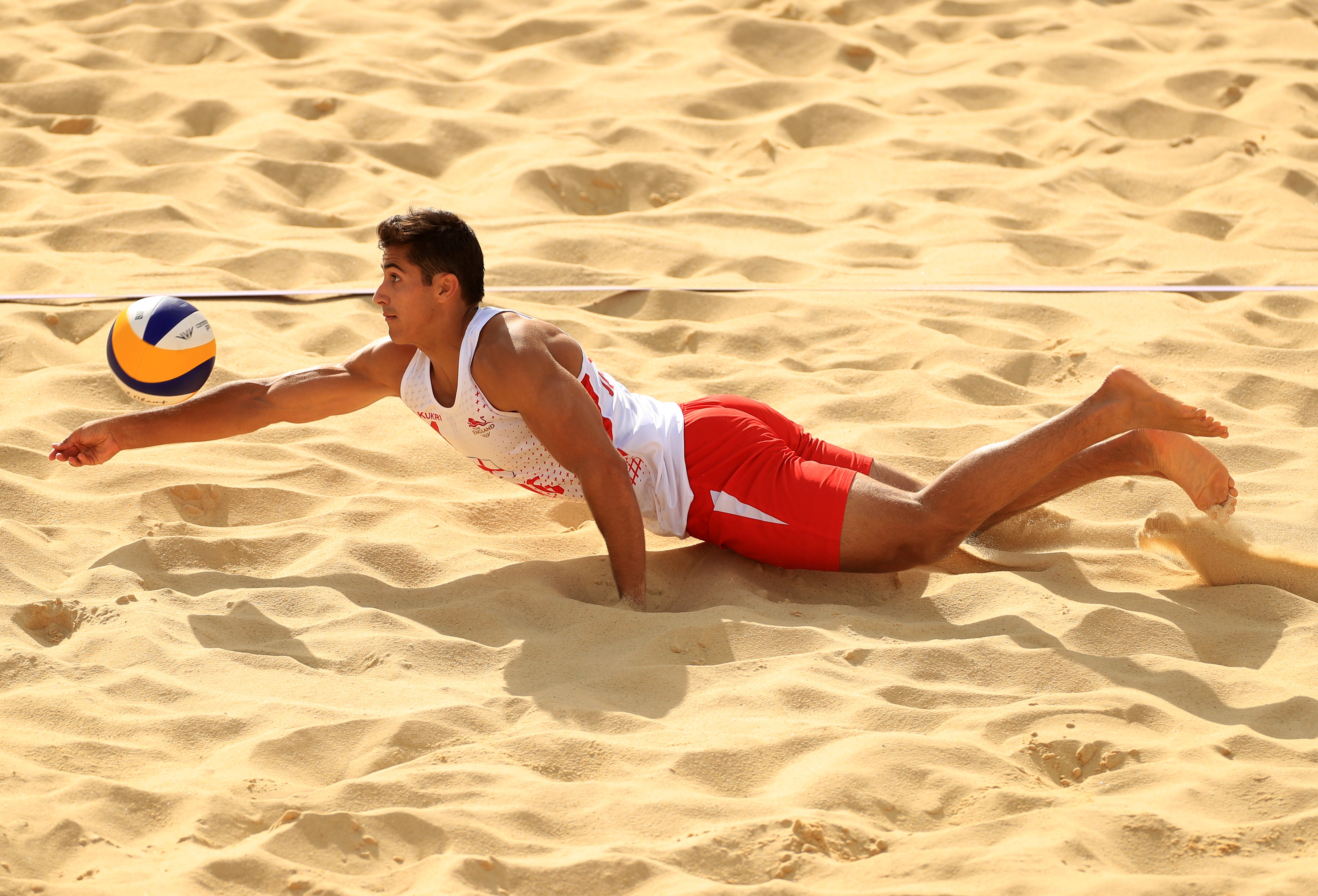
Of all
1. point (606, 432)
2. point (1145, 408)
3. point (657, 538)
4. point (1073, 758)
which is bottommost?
point (657, 538)

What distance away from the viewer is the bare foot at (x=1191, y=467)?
3.20 m

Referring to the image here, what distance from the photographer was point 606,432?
10.6 ft

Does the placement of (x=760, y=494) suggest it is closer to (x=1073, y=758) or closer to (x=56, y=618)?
(x=1073, y=758)

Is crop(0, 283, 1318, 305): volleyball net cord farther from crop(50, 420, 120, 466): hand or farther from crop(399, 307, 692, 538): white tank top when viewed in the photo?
crop(399, 307, 692, 538): white tank top

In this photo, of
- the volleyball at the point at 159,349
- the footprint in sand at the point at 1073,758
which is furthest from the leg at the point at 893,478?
the volleyball at the point at 159,349

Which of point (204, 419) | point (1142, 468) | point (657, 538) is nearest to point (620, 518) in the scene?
point (657, 538)

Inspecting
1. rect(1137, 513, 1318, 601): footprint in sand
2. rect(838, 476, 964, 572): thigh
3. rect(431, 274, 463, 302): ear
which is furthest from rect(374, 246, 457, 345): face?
rect(1137, 513, 1318, 601): footprint in sand

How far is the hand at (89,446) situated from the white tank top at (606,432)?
781 millimetres

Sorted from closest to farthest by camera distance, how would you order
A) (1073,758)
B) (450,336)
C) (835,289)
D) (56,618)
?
(1073,758)
(56,618)
(450,336)
(835,289)

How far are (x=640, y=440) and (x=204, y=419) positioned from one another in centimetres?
119

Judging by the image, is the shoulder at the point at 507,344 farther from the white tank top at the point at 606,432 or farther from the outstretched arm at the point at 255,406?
the outstretched arm at the point at 255,406

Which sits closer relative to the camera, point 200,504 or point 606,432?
point 606,432

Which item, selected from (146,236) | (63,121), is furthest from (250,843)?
(63,121)

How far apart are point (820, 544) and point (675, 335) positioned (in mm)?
1623
